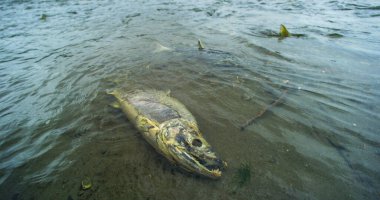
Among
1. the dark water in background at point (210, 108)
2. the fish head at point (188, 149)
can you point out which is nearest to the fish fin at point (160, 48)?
the dark water in background at point (210, 108)

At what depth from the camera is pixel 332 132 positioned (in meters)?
3.28

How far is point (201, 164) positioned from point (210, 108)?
1637mm

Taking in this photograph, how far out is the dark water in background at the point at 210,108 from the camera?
9.21ft

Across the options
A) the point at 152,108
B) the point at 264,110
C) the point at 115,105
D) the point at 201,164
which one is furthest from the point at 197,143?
the point at 115,105

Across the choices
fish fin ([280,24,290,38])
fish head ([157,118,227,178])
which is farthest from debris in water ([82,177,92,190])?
fish fin ([280,24,290,38])

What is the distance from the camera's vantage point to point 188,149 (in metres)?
2.94

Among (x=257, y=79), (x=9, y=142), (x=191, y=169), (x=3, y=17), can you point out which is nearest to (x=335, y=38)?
(x=257, y=79)

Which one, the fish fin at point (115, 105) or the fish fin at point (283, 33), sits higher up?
the fish fin at point (283, 33)

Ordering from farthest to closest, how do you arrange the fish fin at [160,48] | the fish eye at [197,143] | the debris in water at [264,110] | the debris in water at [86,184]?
the fish fin at [160,48], the debris in water at [264,110], the fish eye at [197,143], the debris in water at [86,184]

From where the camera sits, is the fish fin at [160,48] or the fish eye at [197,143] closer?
the fish eye at [197,143]

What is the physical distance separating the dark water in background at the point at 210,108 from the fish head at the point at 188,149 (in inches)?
7.0

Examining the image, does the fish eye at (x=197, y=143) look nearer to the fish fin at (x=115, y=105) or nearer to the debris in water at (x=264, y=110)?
the debris in water at (x=264, y=110)

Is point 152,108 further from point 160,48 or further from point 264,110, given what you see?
point 160,48

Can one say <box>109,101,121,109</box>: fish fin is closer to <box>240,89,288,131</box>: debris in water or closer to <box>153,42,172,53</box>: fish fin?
<box>240,89,288,131</box>: debris in water
